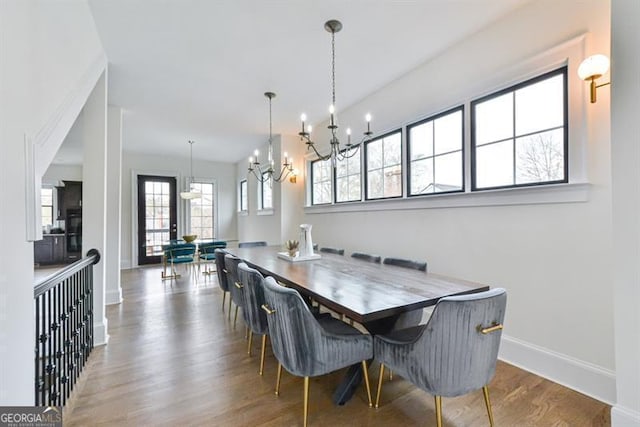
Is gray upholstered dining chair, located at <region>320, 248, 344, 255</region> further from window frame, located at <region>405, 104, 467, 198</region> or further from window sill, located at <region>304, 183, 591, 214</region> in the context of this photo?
window frame, located at <region>405, 104, 467, 198</region>

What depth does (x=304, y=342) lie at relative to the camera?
1.59 metres

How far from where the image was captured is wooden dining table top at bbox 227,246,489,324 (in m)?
1.54

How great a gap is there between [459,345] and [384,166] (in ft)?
9.04

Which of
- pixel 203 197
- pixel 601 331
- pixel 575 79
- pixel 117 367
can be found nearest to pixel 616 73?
pixel 575 79

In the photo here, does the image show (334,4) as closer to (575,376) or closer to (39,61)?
(39,61)

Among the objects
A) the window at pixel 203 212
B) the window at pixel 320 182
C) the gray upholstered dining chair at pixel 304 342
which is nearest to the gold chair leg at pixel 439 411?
the gray upholstered dining chair at pixel 304 342

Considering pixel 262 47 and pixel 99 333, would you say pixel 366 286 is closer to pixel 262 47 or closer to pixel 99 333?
pixel 262 47

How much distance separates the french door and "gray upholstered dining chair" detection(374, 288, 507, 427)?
719 cm

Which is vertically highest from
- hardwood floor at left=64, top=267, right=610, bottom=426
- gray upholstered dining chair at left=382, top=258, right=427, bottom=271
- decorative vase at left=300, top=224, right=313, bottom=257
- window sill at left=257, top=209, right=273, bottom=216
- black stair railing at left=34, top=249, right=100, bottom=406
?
window sill at left=257, top=209, right=273, bottom=216

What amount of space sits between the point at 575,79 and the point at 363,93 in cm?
231

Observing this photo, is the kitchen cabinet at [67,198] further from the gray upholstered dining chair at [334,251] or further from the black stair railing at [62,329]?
the gray upholstered dining chair at [334,251]

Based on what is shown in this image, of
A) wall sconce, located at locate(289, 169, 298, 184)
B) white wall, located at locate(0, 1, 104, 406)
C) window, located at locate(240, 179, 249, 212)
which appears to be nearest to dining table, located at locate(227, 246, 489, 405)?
white wall, located at locate(0, 1, 104, 406)

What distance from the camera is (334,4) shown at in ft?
7.30

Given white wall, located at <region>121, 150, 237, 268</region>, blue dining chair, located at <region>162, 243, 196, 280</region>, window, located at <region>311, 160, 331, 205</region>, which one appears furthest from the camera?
white wall, located at <region>121, 150, 237, 268</region>
